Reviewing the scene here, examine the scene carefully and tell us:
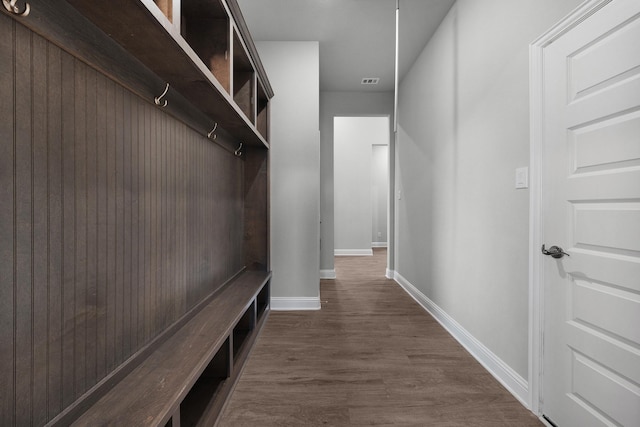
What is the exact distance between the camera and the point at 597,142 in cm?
124

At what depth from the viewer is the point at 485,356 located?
1.99 meters

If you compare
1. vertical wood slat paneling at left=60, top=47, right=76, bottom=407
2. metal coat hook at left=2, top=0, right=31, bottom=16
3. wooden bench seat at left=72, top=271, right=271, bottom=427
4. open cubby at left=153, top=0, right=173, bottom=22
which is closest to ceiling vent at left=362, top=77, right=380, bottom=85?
wooden bench seat at left=72, top=271, right=271, bottom=427

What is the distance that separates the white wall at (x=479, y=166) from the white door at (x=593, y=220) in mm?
164

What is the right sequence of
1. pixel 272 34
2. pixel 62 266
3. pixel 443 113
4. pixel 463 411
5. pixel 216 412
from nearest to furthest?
1. pixel 62 266
2. pixel 216 412
3. pixel 463 411
4. pixel 443 113
5. pixel 272 34

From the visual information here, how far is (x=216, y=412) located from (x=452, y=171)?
232 cm

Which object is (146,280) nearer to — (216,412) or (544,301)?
(216,412)

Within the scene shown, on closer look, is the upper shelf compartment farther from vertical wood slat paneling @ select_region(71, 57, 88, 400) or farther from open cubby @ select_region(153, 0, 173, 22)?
vertical wood slat paneling @ select_region(71, 57, 88, 400)

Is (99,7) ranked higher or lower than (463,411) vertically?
higher

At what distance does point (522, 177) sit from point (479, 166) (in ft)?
1.52

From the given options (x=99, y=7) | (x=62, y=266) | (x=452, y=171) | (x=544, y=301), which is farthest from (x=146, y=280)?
(x=452, y=171)

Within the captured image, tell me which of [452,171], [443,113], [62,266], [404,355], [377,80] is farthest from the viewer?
[377,80]

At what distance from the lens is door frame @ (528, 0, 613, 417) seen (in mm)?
1530

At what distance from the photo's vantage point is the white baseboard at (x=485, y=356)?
166 cm

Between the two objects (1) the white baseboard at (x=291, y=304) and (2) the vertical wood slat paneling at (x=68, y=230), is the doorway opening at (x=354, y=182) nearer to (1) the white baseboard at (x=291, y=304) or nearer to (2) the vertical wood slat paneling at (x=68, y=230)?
(1) the white baseboard at (x=291, y=304)
